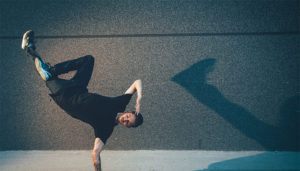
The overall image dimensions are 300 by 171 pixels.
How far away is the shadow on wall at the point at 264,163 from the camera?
317 cm

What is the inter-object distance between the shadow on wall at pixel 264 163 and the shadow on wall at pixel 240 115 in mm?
219

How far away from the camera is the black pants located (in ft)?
9.32

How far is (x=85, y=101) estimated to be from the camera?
9.12ft

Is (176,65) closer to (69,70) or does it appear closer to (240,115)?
(240,115)

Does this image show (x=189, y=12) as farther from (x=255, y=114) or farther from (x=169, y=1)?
(x=255, y=114)

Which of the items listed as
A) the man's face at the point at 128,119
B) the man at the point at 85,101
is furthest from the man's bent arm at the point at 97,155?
the man's face at the point at 128,119

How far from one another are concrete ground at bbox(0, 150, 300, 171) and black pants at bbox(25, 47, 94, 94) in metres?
1.36

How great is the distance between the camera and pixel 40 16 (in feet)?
12.6

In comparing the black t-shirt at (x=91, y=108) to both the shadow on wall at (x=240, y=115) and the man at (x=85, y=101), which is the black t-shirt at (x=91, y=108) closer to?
the man at (x=85, y=101)

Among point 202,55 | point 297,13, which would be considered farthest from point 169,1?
point 297,13

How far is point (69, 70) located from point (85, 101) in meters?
0.56

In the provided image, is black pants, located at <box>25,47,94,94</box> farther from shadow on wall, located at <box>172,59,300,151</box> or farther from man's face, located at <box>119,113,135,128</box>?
shadow on wall, located at <box>172,59,300,151</box>

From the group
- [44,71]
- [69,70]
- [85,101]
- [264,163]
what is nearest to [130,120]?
[85,101]

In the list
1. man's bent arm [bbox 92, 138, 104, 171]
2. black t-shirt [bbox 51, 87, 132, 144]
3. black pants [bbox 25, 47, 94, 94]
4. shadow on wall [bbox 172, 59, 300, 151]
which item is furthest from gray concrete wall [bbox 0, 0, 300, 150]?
man's bent arm [bbox 92, 138, 104, 171]
